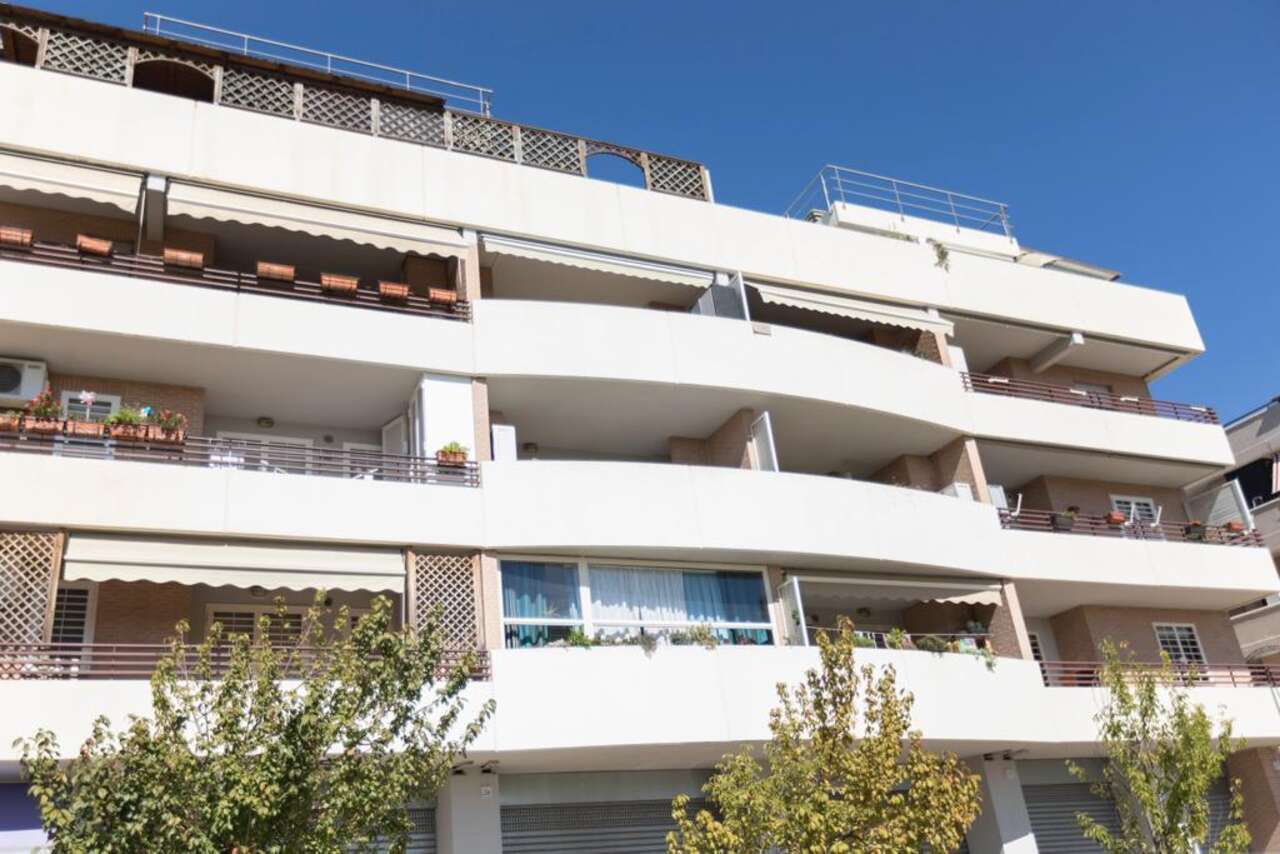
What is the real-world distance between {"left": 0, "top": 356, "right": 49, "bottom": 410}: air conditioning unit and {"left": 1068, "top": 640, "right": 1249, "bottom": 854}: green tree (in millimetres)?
18245

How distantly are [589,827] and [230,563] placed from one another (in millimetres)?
7025

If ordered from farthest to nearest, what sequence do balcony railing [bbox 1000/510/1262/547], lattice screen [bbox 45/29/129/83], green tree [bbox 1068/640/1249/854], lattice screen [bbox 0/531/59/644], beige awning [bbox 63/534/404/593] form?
balcony railing [bbox 1000/510/1262/547] → lattice screen [bbox 45/29/129/83] → green tree [bbox 1068/640/1249/854] → beige awning [bbox 63/534/404/593] → lattice screen [bbox 0/531/59/644]

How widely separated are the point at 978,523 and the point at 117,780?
1744 centimetres

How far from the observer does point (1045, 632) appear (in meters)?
26.4

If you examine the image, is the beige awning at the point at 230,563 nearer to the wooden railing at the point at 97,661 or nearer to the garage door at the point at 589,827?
the wooden railing at the point at 97,661

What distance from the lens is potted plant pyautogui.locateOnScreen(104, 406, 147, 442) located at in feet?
55.2

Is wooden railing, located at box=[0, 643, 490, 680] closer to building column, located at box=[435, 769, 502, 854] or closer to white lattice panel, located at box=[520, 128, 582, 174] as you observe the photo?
building column, located at box=[435, 769, 502, 854]

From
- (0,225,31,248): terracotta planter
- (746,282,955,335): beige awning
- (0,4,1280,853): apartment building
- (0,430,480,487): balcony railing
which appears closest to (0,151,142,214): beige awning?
(0,4,1280,853): apartment building

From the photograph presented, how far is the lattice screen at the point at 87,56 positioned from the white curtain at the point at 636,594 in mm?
12092

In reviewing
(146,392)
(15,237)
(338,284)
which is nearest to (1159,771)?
(338,284)

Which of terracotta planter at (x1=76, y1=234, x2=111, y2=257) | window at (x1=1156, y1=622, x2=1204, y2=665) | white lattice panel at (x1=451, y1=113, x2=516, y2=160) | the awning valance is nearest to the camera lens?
terracotta planter at (x1=76, y1=234, x2=111, y2=257)

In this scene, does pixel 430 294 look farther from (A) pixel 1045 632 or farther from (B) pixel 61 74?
(A) pixel 1045 632

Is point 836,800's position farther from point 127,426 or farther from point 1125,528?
point 1125,528

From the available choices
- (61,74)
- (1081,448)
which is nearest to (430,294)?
(61,74)
